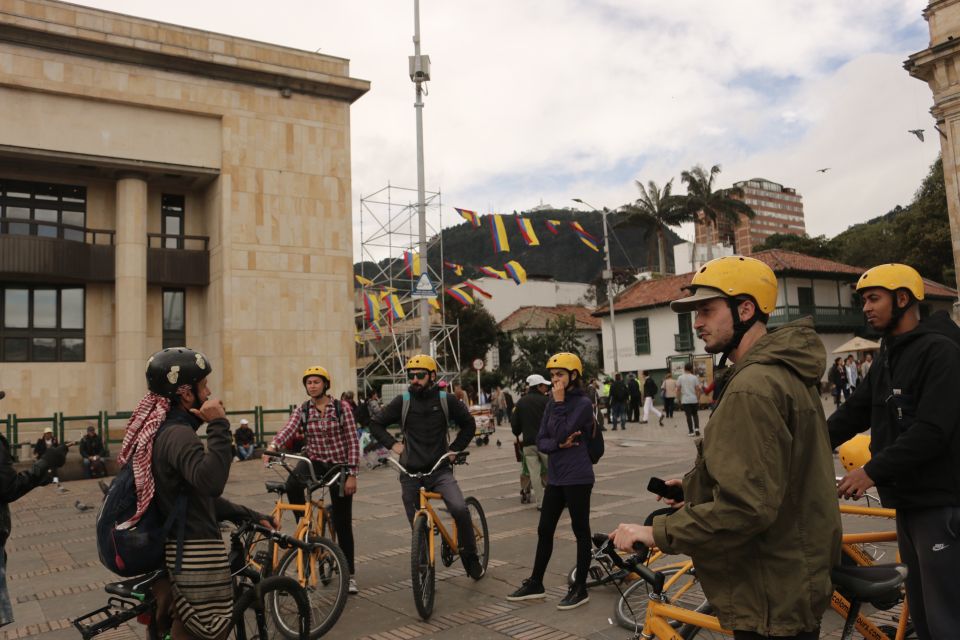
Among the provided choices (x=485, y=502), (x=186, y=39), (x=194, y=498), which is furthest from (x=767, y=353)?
(x=186, y=39)

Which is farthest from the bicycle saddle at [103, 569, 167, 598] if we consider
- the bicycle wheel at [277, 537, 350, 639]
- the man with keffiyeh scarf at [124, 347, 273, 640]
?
the bicycle wheel at [277, 537, 350, 639]

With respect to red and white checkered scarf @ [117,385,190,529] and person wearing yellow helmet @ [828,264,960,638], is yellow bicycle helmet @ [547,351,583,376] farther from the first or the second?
red and white checkered scarf @ [117,385,190,529]

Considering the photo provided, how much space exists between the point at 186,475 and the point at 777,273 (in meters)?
42.2

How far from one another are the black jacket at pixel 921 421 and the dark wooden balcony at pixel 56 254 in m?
27.3

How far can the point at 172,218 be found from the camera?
28.2 metres

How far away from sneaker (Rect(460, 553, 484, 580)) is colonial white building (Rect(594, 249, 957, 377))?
35.6m

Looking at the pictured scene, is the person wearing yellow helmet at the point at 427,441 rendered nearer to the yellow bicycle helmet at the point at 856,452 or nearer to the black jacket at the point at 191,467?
the black jacket at the point at 191,467

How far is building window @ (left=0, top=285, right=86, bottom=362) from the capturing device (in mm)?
25219

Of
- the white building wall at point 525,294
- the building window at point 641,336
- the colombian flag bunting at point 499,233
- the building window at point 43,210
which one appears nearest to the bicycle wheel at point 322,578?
the colombian flag bunting at point 499,233

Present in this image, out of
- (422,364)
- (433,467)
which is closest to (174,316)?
(422,364)

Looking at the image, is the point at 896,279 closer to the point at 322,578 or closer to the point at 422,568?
the point at 422,568

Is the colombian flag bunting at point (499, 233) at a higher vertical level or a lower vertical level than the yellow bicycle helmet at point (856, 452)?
higher

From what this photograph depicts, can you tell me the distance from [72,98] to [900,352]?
89.7ft

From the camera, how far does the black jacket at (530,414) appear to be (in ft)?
32.3
